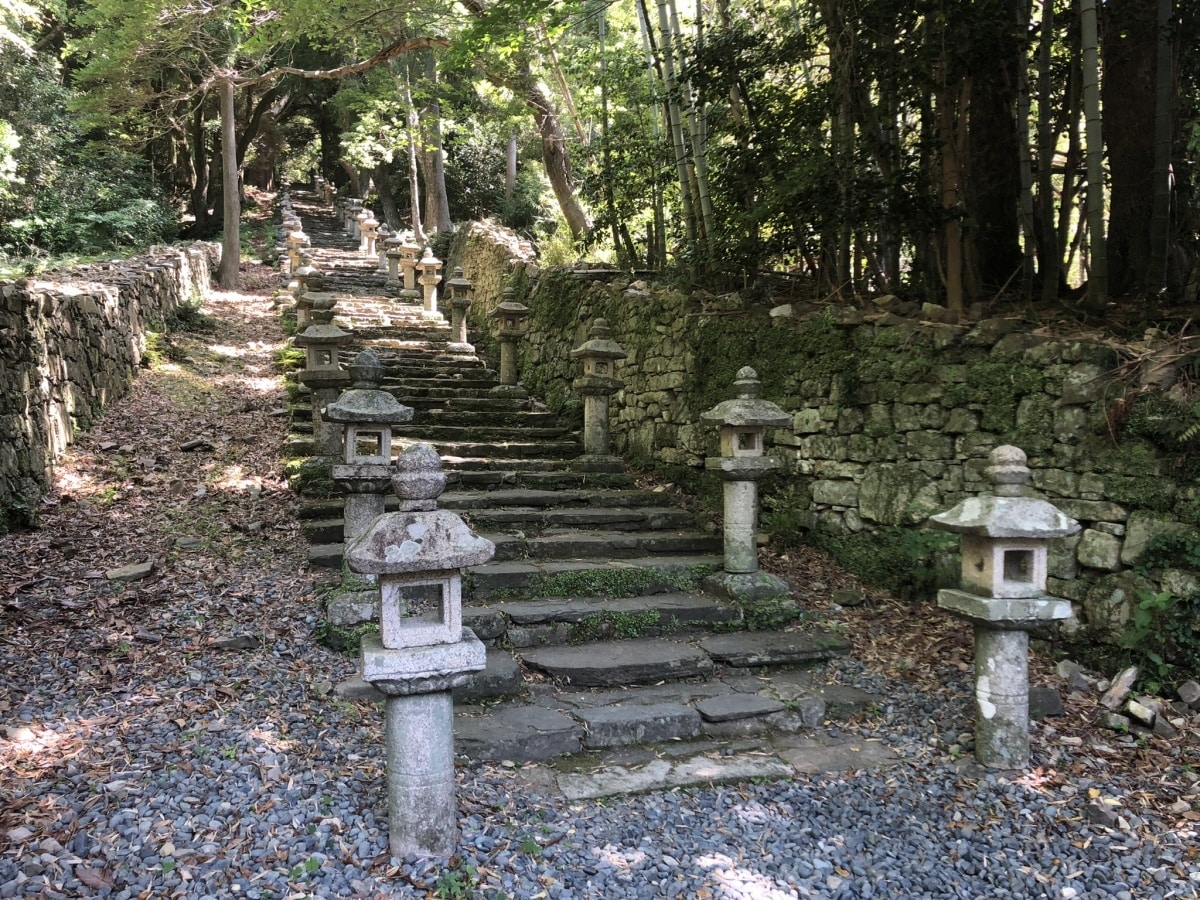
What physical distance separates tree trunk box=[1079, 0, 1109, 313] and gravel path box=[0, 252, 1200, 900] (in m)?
2.58

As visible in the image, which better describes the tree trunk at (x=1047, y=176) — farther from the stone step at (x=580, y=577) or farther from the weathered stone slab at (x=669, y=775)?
the weathered stone slab at (x=669, y=775)

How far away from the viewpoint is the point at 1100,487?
14.7ft

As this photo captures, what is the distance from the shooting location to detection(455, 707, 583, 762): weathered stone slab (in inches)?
144

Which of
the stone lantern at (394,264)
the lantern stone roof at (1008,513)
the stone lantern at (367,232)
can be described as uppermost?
the stone lantern at (367,232)

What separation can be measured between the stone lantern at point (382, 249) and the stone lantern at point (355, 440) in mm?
12774

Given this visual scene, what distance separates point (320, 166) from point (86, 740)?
34.3 m

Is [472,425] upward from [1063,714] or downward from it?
upward

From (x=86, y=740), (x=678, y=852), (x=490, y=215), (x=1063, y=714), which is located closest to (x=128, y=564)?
(x=86, y=740)

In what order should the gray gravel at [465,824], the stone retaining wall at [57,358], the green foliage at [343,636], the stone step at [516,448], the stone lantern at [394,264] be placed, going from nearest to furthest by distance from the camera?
the gray gravel at [465,824]
the green foliage at [343,636]
the stone retaining wall at [57,358]
the stone step at [516,448]
the stone lantern at [394,264]

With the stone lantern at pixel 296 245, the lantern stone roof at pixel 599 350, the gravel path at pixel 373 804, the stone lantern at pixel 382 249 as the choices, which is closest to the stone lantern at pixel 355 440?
the gravel path at pixel 373 804

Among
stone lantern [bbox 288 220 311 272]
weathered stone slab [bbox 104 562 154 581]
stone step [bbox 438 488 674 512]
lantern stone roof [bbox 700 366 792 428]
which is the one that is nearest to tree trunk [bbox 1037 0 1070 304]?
lantern stone roof [bbox 700 366 792 428]

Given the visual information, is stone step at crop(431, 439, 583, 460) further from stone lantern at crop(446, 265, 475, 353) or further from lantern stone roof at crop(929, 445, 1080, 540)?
lantern stone roof at crop(929, 445, 1080, 540)

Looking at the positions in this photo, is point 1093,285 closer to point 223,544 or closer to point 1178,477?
point 1178,477

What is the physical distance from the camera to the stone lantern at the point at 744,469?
17.4 feet
